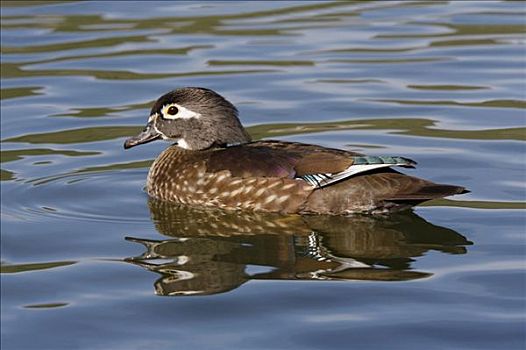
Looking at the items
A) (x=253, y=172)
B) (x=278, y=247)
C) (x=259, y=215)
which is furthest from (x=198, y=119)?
(x=278, y=247)

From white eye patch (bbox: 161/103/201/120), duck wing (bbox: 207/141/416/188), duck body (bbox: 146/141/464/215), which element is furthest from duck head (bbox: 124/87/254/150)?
duck wing (bbox: 207/141/416/188)

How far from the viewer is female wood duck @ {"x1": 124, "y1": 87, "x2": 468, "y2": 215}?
10898mm

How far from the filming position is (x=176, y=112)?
39.7 ft

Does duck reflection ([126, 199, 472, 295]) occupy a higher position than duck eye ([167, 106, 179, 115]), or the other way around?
duck eye ([167, 106, 179, 115])

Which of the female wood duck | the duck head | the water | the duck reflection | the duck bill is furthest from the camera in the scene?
the duck bill

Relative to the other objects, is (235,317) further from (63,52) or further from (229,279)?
(63,52)

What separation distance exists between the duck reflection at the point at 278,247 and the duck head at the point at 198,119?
2.27 ft

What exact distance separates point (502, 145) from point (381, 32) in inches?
211

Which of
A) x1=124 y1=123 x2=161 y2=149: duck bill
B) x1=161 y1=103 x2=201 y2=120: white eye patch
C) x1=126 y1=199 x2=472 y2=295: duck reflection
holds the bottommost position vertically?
x1=126 y1=199 x2=472 y2=295: duck reflection

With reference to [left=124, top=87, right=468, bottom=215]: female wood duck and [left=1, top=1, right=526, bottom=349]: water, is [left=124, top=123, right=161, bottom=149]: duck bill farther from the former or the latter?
[left=1, top=1, right=526, bottom=349]: water

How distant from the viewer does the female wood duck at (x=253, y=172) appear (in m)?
10.9

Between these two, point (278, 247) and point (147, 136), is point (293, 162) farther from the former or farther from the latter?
point (147, 136)

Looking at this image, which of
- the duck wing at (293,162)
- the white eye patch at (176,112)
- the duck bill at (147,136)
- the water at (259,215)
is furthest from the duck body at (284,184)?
the duck bill at (147,136)

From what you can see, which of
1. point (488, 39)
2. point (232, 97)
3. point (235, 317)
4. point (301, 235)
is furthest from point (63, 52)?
point (235, 317)
